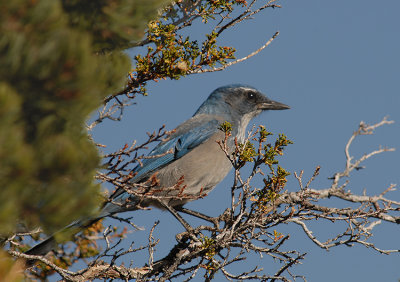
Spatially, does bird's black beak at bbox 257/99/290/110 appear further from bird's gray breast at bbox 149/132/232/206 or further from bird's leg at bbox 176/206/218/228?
bird's leg at bbox 176/206/218/228

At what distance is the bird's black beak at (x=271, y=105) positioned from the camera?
755 cm

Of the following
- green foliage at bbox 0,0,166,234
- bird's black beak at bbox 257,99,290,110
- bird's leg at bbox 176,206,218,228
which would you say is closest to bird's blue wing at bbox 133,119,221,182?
bird's leg at bbox 176,206,218,228

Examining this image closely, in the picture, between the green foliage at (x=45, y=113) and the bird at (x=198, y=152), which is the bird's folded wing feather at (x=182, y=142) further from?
the green foliage at (x=45, y=113)

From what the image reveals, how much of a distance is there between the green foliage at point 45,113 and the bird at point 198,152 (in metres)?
3.09

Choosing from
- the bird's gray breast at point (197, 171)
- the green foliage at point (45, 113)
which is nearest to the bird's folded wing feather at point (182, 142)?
the bird's gray breast at point (197, 171)

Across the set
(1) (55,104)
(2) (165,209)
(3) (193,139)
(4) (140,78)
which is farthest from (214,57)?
(1) (55,104)

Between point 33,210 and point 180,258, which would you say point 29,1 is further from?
point 180,258

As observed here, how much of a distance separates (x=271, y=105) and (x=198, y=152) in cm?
149

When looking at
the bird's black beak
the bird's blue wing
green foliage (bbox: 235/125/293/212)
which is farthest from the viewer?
the bird's black beak

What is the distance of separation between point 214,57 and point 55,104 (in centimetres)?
284

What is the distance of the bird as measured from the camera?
640 cm

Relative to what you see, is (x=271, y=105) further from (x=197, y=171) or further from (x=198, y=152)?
(x=197, y=171)

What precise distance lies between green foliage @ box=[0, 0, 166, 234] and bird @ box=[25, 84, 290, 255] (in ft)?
10.1

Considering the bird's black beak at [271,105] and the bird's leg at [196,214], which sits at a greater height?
the bird's black beak at [271,105]
